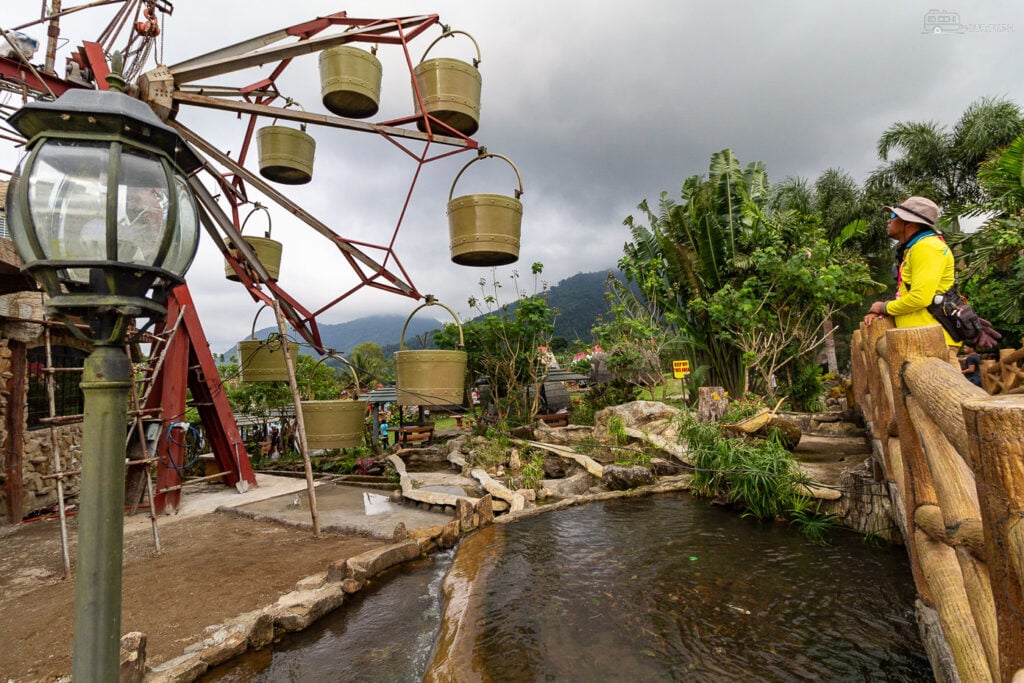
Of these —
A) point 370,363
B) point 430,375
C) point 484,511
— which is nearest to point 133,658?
point 430,375

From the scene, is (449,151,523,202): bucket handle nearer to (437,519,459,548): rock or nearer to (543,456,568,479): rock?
(437,519,459,548): rock

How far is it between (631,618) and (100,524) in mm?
3334

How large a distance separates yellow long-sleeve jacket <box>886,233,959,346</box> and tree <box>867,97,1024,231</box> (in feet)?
54.5

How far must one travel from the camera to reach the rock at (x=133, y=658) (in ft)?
8.16

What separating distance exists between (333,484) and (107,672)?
7.23m

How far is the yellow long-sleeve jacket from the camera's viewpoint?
2979 millimetres

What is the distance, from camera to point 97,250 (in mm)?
1463

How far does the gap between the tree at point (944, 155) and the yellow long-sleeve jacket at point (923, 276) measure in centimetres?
1663

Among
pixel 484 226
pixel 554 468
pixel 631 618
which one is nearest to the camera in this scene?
pixel 631 618

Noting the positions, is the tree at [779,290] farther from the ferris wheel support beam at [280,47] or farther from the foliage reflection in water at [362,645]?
the foliage reflection in water at [362,645]

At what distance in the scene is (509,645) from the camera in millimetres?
3256

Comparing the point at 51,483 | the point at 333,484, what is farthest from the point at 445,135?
the point at 51,483

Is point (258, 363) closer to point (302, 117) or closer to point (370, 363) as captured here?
point (302, 117)

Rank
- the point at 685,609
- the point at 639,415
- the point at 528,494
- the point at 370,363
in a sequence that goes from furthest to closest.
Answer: the point at 370,363 → the point at 639,415 → the point at 528,494 → the point at 685,609
